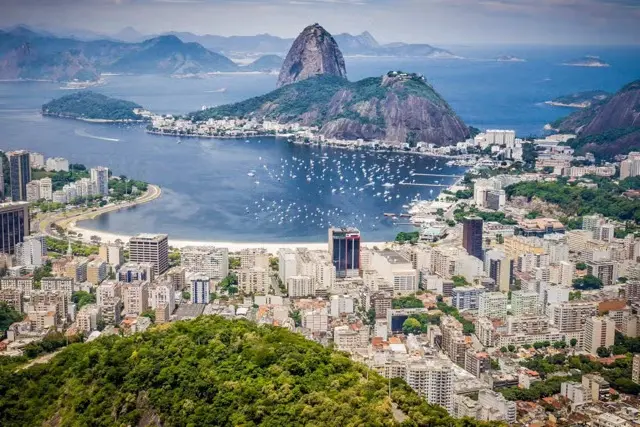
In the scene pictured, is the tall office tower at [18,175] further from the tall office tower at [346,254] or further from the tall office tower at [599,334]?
the tall office tower at [599,334]

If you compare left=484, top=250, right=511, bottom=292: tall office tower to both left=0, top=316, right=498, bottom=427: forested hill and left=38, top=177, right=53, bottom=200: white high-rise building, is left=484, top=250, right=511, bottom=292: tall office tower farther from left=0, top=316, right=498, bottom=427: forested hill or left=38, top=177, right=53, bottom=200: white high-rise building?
left=38, top=177, right=53, bottom=200: white high-rise building

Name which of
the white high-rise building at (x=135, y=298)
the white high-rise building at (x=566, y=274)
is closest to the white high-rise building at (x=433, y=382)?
the white high-rise building at (x=135, y=298)

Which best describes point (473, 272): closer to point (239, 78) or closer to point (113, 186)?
point (113, 186)

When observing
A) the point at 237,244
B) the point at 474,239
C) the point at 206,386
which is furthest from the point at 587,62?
the point at 206,386

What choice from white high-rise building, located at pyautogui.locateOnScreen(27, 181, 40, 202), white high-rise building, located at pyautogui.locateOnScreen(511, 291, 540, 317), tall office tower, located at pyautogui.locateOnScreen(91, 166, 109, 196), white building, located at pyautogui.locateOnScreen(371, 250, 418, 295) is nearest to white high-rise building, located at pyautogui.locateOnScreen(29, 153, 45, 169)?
tall office tower, located at pyautogui.locateOnScreen(91, 166, 109, 196)

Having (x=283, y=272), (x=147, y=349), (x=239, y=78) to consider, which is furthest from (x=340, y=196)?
(x=239, y=78)
